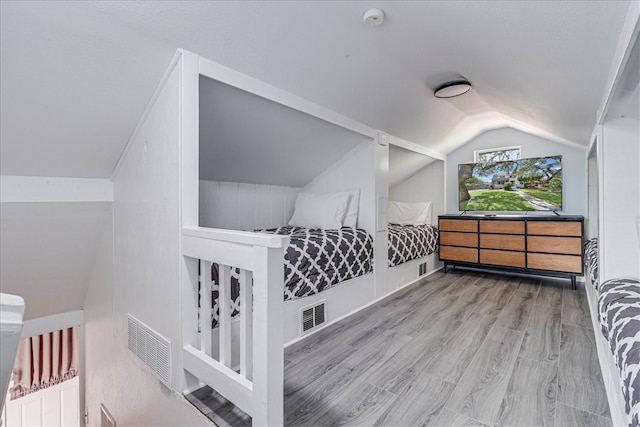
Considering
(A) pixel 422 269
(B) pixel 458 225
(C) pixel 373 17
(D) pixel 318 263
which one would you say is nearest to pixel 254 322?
(D) pixel 318 263

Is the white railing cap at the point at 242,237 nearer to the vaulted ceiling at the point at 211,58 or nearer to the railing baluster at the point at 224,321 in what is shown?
the railing baluster at the point at 224,321

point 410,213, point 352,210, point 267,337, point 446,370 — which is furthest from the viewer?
point 410,213

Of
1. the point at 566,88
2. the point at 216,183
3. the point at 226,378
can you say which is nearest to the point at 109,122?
the point at 216,183

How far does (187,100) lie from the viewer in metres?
1.53

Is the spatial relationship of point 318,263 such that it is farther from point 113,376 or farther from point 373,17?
point 113,376

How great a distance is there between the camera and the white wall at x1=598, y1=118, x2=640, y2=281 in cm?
162

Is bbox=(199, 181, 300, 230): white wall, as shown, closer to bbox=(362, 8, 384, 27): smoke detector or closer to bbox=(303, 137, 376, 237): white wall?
bbox=(303, 137, 376, 237): white wall

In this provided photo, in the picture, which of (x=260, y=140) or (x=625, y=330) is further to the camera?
(x=260, y=140)

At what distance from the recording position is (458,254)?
396 cm

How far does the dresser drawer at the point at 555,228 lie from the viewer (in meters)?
3.15

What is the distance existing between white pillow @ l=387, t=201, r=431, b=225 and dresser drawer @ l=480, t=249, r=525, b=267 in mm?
945

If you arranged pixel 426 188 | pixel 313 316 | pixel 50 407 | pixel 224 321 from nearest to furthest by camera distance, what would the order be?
pixel 224 321
pixel 313 316
pixel 50 407
pixel 426 188

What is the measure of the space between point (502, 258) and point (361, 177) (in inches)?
84.0

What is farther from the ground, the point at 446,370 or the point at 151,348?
the point at 151,348
